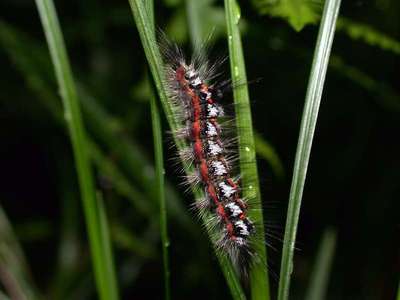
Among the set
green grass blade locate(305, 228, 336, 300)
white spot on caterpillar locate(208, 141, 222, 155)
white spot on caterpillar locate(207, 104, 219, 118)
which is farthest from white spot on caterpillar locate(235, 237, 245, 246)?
green grass blade locate(305, 228, 336, 300)

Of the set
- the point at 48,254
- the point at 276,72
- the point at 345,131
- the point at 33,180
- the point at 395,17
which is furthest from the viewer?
the point at 33,180

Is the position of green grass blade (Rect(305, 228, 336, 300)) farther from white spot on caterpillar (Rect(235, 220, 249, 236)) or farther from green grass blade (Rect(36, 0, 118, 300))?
green grass blade (Rect(36, 0, 118, 300))

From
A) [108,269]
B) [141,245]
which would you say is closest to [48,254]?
[141,245]

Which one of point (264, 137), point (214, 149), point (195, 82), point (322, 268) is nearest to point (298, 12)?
point (195, 82)

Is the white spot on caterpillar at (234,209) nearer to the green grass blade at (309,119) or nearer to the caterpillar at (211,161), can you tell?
the caterpillar at (211,161)

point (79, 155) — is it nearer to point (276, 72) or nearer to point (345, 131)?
point (276, 72)

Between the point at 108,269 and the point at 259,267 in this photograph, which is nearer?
the point at 259,267
